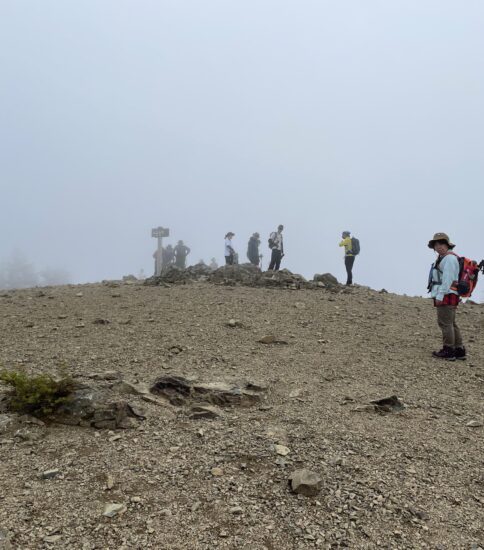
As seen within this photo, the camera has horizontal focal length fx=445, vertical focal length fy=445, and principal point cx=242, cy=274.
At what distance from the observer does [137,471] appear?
414 cm

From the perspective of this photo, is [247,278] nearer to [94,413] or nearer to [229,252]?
[229,252]

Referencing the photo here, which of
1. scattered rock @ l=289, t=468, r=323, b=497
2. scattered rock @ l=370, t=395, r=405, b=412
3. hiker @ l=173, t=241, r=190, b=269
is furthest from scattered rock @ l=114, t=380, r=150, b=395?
hiker @ l=173, t=241, r=190, b=269

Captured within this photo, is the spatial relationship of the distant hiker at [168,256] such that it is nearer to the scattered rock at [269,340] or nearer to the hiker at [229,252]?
the hiker at [229,252]

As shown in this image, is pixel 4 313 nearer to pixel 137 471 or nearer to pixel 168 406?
pixel 168 406

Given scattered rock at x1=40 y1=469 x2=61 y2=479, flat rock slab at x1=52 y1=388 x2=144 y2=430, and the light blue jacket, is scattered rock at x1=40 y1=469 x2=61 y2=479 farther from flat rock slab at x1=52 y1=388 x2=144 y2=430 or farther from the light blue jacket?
the light blue jacket

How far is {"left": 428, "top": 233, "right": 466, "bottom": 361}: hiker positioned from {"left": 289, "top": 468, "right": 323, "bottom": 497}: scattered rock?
5501 mm

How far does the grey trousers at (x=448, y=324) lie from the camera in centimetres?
841

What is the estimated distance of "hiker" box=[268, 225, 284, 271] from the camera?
2073 cm

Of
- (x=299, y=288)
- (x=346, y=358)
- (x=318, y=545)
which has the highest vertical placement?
(x=299, y=288)

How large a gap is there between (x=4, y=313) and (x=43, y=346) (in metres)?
3.82

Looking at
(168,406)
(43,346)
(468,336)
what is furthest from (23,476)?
(468,336)

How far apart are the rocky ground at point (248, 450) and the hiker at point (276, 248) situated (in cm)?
1136

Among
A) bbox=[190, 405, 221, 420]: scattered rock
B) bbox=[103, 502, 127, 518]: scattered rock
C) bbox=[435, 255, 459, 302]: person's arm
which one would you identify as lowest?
bbox=[103, 502, 127, 518]: scattered rock

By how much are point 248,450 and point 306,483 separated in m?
0.83
